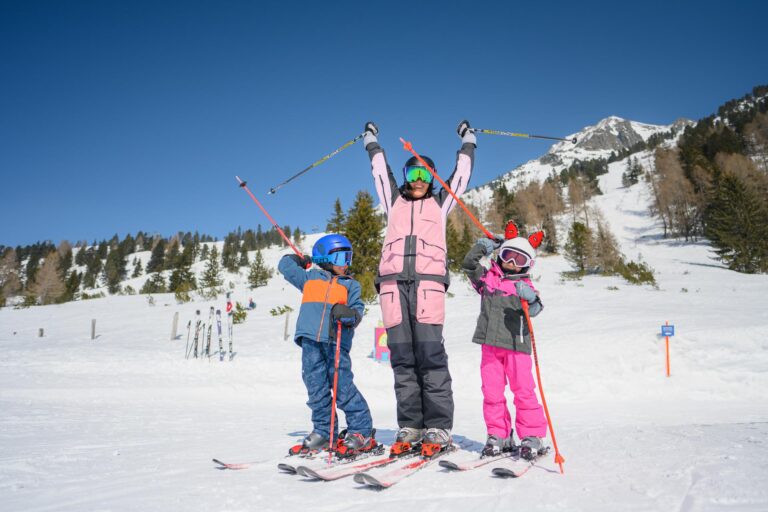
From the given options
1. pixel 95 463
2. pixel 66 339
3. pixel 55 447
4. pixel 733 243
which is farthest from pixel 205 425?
pixel 733 243

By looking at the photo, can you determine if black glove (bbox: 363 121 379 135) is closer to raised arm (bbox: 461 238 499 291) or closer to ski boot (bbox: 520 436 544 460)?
raised arm (bbox: 461 238 499 291)

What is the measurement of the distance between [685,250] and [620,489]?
44.5m

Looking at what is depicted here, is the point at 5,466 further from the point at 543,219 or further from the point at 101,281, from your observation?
the point at 101,281

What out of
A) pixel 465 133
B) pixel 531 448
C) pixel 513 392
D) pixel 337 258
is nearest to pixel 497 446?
pixel 531 448

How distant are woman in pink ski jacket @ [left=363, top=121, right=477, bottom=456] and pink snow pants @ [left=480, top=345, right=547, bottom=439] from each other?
13.0 inches

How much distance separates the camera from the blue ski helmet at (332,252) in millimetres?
3883

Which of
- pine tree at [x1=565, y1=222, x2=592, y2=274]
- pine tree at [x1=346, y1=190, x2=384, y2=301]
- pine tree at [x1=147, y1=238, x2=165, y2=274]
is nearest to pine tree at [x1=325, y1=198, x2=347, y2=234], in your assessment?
pine tree at [x1=346, y1=190, x2=384, y2=301]

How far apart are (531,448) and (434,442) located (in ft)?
2.27

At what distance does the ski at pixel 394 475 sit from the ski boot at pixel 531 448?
0.62 metres

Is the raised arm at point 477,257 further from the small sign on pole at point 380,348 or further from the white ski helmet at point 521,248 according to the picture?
the small sign on pole at point 380,348

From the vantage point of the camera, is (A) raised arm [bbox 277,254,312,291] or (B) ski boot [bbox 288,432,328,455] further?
(A) raised arm [bbox 277,254,312,291]

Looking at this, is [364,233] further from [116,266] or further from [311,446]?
[116,266]

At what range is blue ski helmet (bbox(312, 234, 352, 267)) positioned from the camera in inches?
153

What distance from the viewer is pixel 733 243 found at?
2759cm
